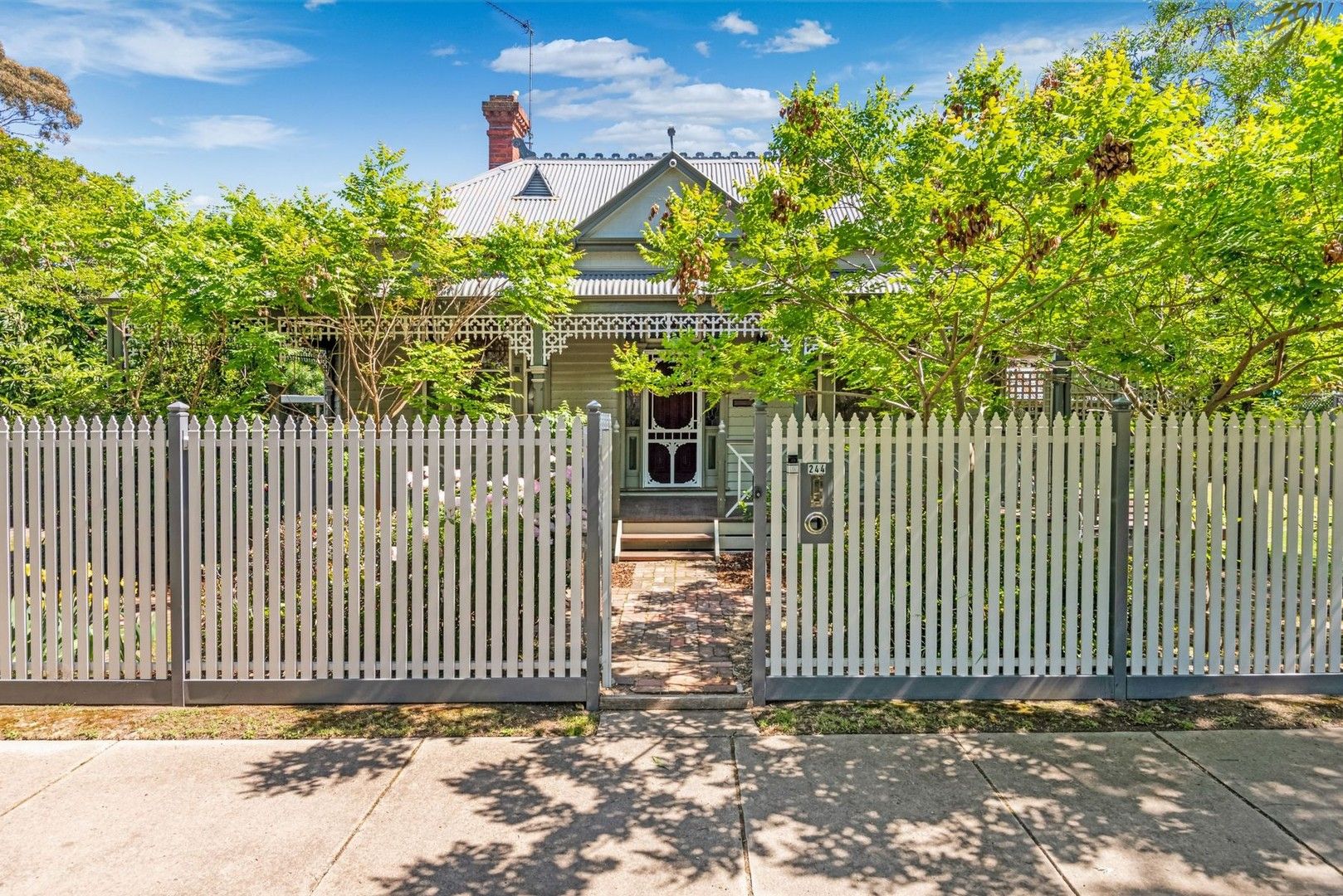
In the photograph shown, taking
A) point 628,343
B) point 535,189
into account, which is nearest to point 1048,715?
point 628,343

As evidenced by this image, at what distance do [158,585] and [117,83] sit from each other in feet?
39.5

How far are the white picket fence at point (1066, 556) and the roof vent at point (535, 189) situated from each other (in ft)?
42.6

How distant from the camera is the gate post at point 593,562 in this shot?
493cm

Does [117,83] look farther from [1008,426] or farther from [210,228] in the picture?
[1008,426]

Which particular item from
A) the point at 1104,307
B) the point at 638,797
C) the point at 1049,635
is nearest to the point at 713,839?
the point at 638,797

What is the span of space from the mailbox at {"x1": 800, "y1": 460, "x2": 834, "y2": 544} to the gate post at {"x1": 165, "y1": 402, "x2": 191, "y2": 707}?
151 inches

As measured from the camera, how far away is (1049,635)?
16.4 ft

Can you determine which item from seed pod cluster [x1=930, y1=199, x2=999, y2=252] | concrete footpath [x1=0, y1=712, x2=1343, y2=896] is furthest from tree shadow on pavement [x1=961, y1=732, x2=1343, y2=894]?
seed pod cluster [x1=930, y1=199, x2=999, y2=252]

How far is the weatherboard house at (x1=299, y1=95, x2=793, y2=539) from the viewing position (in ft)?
36.2

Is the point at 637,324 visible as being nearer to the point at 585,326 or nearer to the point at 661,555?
the point at 585,326

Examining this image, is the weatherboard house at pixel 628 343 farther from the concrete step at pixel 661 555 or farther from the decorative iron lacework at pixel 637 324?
the concrete step at pixel 661 555

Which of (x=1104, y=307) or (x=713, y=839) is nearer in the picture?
(x=713, y=839)

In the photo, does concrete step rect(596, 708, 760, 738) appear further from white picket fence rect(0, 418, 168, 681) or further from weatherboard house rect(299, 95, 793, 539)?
weatherboard house rect(299, 95, 793, 539)

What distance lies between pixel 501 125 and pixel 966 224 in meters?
17.7
